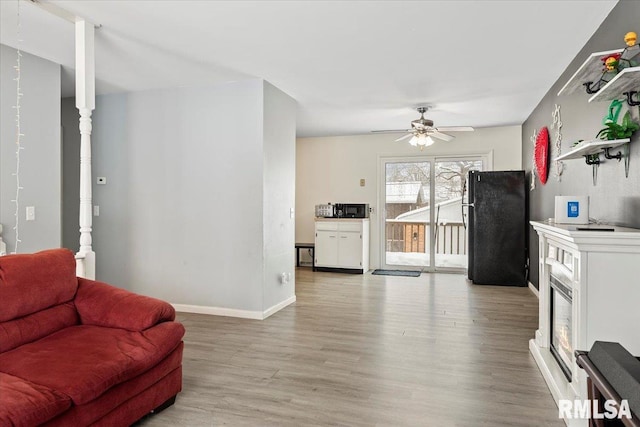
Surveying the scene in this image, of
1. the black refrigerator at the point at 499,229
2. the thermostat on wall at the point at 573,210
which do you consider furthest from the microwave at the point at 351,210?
the thermostat on wall at the point at 573,210

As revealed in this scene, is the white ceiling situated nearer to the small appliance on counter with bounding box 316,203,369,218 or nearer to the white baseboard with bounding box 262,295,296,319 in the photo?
the white baseboard with bounding box 262,295,296,319

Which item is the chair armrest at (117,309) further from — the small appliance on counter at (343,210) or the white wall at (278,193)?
the small appliance on counter at (343,210)

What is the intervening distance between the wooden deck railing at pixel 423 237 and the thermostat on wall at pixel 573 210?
15.1ft

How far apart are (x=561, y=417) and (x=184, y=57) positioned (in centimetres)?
388

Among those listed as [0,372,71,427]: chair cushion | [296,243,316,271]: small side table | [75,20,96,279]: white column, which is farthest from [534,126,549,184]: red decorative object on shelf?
[0,372,71,427]: chair cushion

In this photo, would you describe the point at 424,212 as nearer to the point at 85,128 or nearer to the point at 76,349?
the point at 85,128

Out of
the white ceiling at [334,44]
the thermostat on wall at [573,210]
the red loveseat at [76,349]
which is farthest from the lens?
the white ceiling at [334,44]

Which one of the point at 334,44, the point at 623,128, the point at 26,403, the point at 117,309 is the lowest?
the point at 26,403

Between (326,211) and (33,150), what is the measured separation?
183 inches

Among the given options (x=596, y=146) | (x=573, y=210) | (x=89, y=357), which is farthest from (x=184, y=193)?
(x=596, y=146)

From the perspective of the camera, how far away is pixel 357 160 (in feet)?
25.2

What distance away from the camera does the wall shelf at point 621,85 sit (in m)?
1.98

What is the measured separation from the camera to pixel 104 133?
16.0 feet

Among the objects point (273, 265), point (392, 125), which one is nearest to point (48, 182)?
point (273, 265)
